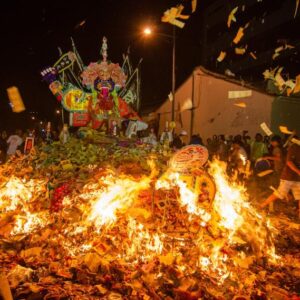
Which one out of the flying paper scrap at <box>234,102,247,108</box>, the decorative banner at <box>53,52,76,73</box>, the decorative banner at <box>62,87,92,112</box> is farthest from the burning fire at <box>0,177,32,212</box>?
the flying paper scrap at <box>234,102,247,108</box>

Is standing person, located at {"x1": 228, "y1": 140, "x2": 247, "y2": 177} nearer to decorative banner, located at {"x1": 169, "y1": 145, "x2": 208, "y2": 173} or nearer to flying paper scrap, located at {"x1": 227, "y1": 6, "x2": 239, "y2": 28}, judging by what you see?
decorative banner, located at {"x1": 169, "y1": 145, "x2": 208, "y2": 173}

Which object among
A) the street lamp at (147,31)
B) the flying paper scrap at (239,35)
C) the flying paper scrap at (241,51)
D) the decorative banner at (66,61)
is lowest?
the decorative banner at (66,61)

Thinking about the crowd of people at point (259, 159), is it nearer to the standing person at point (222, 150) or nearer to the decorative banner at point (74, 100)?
the standing person at point (222, 150)

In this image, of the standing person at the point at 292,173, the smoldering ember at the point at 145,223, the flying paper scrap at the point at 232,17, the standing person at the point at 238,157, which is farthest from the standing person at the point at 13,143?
the flying paper scrap at the point at 232,17

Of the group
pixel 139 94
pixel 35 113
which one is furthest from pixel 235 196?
pixel 35 113

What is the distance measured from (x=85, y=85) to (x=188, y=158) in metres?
12.4

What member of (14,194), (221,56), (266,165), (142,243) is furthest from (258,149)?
(221,56)

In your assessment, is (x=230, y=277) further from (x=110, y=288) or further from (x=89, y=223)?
(x=89, y=223)

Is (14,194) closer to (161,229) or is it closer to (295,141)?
(161,229)

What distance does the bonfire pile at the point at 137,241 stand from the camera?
4.70 m

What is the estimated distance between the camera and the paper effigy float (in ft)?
56.7

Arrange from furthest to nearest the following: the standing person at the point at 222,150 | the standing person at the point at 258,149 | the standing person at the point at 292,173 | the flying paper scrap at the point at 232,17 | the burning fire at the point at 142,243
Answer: the flying paper scrap at the point at 232,17 < the standing person at the point at 222,150 < the standing person at the point at 258,149 < the standing person at the point at 292,173 < the burning fire at the point at 142,243

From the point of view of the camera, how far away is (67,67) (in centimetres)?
1784

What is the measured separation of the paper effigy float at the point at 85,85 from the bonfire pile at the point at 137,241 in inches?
374
